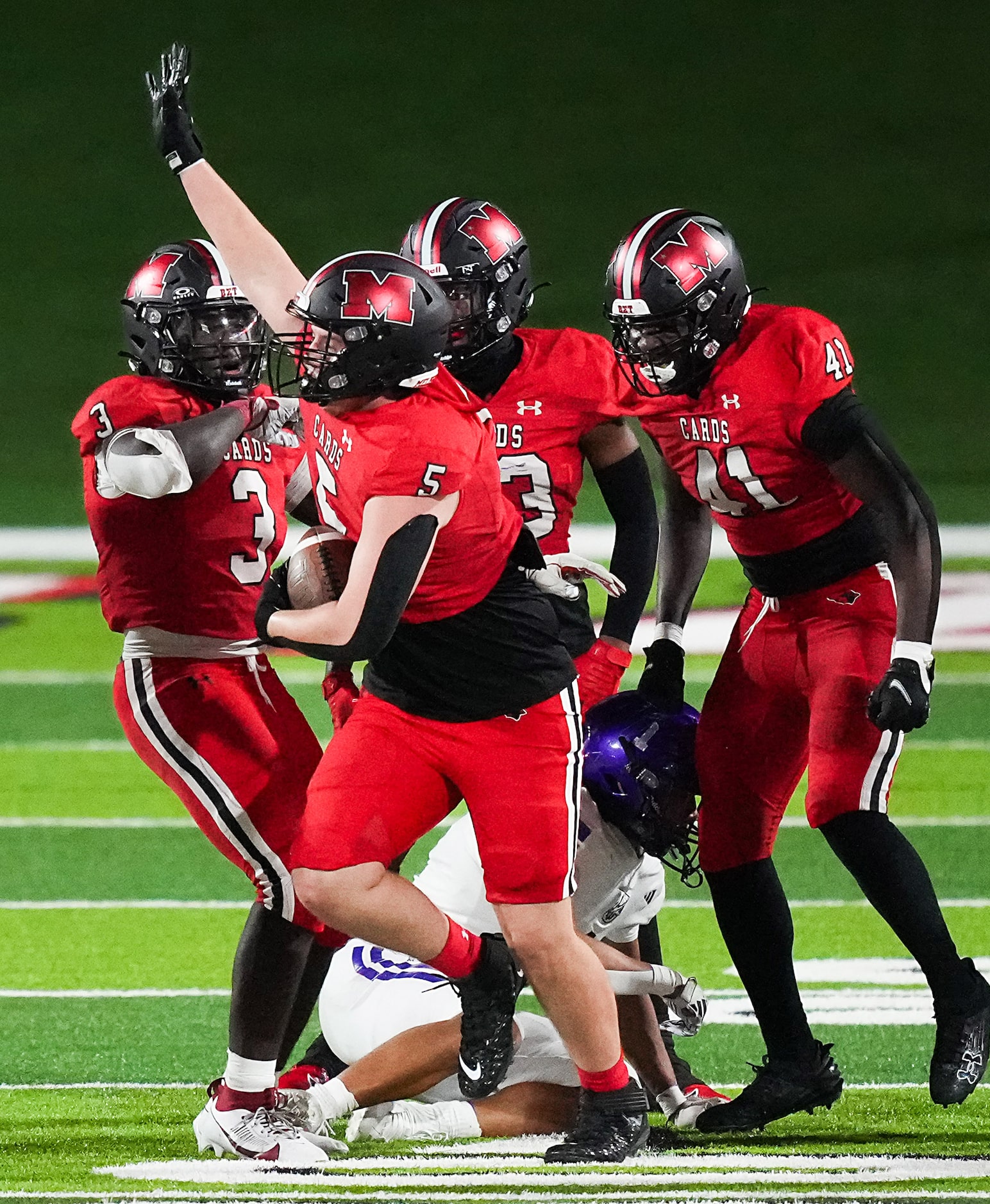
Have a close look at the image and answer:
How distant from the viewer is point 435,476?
339 centimetres

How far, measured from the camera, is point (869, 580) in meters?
4.01

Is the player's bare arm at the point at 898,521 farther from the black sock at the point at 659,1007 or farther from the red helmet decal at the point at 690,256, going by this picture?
the black sock at the point at 659,1007

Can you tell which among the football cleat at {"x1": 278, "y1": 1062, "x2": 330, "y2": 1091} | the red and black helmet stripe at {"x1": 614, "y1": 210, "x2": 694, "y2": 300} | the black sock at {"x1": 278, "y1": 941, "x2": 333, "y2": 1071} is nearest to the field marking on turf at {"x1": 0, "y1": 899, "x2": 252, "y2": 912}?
the football cleat at {"x1": 278, "y1": 1062, "x2": 330, "y2": 1091}

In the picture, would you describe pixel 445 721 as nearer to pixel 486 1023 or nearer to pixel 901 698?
pixel 486 1023

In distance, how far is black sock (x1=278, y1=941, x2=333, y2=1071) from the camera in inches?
154

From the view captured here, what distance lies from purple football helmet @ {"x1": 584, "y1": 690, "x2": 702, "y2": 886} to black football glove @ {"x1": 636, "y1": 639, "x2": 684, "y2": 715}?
0.33 feet

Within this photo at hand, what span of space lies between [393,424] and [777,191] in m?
13.6

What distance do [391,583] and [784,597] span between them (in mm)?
1072

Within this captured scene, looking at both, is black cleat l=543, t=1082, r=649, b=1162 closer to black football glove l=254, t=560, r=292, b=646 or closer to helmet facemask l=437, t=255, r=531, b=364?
black football glove l=254, t=560, r=292, b=646

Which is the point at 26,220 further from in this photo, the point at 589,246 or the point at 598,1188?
the point at 598,1188

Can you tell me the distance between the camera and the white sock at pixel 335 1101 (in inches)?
147

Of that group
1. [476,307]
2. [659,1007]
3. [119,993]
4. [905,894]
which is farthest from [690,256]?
[119,993]

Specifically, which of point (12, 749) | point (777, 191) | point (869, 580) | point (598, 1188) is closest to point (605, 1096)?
point (598, 1188)

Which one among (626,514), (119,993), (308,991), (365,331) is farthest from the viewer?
(119,993)
